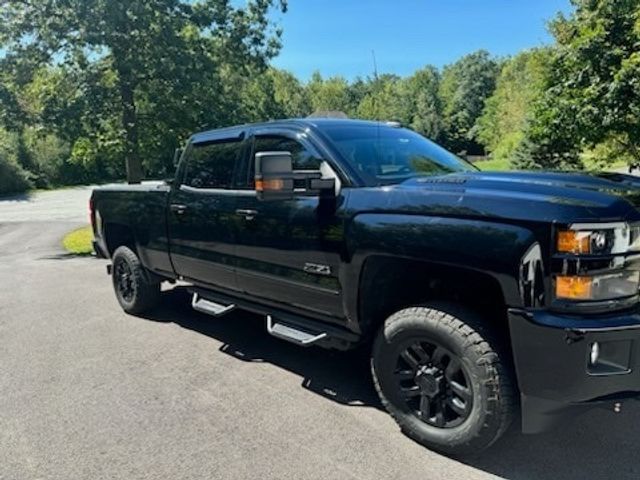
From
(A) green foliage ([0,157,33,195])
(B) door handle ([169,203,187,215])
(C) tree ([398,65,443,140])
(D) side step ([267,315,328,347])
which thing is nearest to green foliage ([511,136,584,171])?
(B) door handle ([169,203,187,215])

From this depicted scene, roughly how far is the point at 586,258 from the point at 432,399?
123 cm

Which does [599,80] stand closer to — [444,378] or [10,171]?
[444,378]

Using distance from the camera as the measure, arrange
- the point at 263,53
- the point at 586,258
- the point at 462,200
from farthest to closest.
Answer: the point at 263,53
the point at 462,200
the point at 586,258

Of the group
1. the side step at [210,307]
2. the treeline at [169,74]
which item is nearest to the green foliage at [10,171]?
the treeline at [169,74]

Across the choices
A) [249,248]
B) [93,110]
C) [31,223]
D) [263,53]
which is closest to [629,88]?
[249,248]

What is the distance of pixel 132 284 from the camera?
6148 millimetres

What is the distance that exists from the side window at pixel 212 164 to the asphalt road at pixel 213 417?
5.02 ft

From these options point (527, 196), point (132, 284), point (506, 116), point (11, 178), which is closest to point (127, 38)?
point (132, 284)

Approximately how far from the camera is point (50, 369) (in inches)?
185

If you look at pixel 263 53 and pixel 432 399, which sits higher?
pixel 263 53

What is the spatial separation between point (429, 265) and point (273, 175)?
108cm

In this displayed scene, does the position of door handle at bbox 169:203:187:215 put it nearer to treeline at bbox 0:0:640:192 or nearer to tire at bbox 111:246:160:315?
tire at bbox 111:246:160:315

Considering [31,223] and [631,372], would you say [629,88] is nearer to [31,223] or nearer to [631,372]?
[631,372]

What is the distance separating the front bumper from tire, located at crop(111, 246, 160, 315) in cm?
438
